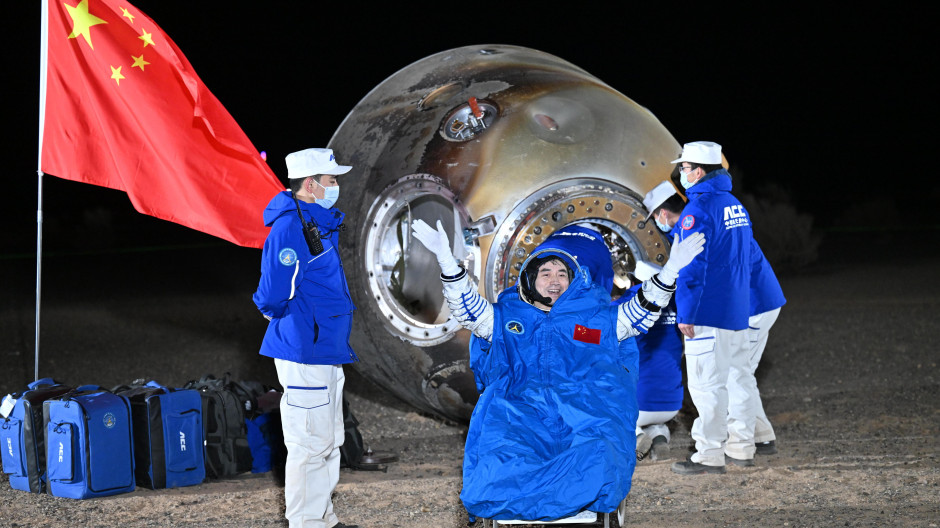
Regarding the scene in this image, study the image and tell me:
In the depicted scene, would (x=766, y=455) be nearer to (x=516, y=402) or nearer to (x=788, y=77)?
(x=516, y=402)

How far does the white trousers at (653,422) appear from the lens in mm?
6660

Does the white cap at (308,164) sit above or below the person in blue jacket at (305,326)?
above

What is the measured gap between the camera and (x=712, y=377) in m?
6.43

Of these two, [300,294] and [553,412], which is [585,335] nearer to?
[553,412]

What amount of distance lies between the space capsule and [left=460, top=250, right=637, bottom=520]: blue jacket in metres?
1.04

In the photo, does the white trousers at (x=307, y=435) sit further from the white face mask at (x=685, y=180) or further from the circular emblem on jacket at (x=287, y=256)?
the white face mask at (x=685, y=180)

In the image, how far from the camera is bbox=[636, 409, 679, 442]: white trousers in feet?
21.9

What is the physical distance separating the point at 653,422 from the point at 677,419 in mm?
1213

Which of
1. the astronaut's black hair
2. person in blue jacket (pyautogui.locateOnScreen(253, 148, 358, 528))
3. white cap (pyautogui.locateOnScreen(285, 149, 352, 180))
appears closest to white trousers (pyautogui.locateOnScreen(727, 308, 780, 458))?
the astronaut's black hair

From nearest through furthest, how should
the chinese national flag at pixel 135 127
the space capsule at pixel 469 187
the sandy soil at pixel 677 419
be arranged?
the space capsule at pixel 469 187
the sandy soil at pixel 677 419
the chinese national flag at pixel 135 127

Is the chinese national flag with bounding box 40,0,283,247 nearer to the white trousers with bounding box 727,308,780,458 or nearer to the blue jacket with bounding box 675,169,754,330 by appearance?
the blue jacket with bounding box 675,169,754,330

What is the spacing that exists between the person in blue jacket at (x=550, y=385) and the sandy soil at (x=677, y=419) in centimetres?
138

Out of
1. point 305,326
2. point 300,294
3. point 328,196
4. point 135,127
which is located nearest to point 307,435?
point 305,326

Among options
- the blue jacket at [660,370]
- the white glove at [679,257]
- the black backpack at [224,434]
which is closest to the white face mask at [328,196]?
the white glove at [679,257]
